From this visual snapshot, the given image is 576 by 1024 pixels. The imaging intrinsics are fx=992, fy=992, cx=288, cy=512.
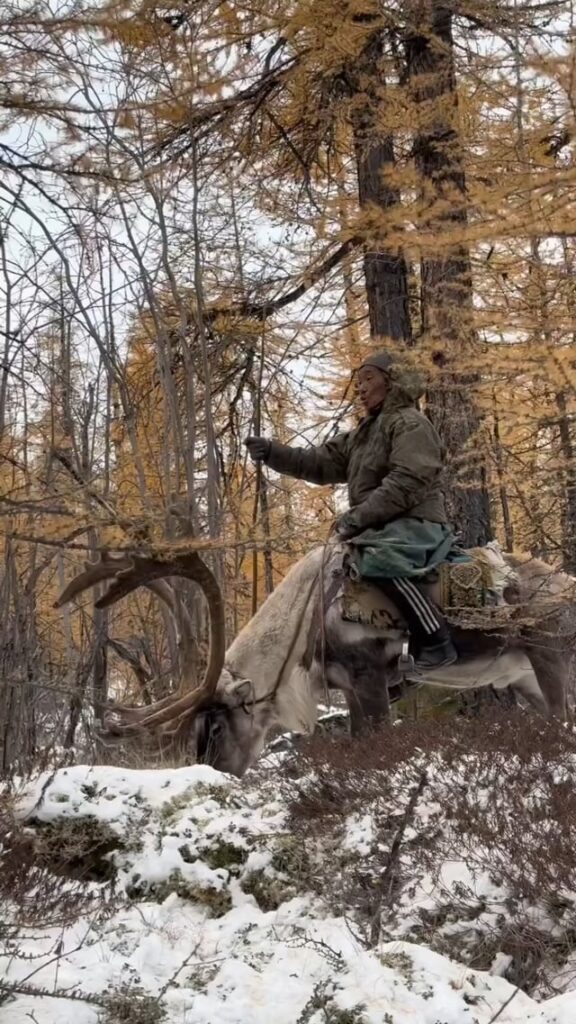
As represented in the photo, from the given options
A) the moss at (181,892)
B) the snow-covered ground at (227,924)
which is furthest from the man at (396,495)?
the moss at (181,892)

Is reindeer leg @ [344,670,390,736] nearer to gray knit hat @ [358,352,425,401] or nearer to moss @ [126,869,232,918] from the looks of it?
gray knit hat @ [358,352,425,401]

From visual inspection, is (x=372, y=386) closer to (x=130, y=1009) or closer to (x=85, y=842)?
(x=85, y=842)

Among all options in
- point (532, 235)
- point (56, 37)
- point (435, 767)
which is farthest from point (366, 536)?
point (56, 37)

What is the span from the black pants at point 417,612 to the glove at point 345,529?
382mm

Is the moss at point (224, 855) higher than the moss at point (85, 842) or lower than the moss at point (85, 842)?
lower

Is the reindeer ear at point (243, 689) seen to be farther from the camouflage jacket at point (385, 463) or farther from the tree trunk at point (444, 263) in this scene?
the tree trunk at point (444, 263)

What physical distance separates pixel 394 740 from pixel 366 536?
131 cm

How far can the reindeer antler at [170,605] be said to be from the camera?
516 centimetres

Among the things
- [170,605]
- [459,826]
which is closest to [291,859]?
[459,826]

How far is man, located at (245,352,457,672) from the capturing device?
6.26 meters

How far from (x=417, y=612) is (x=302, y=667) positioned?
0.88 m

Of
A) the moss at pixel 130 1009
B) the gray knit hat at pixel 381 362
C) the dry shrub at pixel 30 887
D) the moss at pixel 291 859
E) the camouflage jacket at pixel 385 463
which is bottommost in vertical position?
the moss at pixel 291 859

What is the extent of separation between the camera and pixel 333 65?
856 centimetres

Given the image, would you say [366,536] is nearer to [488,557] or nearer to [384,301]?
[488,557]
